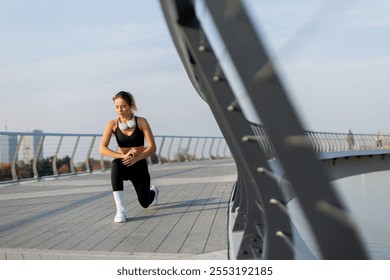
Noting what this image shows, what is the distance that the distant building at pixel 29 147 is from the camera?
13.4 meters

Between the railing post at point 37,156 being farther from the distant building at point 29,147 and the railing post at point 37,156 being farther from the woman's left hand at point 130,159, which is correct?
the woman's left hand at point 130,159

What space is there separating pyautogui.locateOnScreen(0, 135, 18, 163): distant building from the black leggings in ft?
24.8

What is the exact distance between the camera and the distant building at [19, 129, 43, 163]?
13.4 metres

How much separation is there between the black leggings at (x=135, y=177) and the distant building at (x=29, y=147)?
823 centimetres

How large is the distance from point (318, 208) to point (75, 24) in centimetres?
260

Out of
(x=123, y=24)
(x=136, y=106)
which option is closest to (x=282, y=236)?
(x=123, y=24)

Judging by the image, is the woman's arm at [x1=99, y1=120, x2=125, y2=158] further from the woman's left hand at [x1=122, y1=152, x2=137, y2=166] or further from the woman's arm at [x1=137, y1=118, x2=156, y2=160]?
the woman's arm at [x1=137, y1=118, x2=156, y2=160]

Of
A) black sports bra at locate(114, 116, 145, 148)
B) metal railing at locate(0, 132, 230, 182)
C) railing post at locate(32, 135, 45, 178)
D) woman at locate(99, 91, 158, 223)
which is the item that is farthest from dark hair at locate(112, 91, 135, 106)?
railing post at locate(32, 135, 45, 178)

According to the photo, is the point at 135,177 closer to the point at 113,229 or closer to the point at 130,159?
the point at 130,159

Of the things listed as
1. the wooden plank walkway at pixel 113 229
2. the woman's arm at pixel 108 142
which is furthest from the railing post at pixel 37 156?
the woman's arm at pixel 108 142

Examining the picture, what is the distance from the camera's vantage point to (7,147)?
12.8 m

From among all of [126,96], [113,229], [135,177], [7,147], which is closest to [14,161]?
[7,147]

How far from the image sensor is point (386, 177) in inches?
1229
